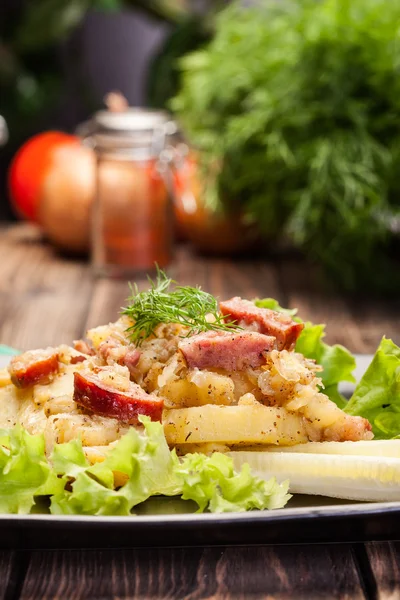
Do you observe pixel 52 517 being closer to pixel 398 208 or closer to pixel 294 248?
pixel 398 208

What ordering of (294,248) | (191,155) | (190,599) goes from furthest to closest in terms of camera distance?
1. (294,248)
2. (191,155)
3. (190,599)

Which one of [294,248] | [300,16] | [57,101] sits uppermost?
[300,16]

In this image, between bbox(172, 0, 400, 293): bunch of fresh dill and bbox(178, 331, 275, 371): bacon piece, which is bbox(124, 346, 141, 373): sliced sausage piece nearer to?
bbox(178, 331, 275, 371): bacon piece

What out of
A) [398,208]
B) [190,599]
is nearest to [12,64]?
[398,208]

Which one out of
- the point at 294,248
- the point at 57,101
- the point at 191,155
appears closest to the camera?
the point at 191,155

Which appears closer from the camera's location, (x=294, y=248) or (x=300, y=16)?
(x=300, y=16)

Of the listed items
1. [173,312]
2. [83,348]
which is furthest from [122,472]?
[83,348]

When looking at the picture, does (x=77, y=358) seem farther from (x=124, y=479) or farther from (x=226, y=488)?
(x=226, y=488)

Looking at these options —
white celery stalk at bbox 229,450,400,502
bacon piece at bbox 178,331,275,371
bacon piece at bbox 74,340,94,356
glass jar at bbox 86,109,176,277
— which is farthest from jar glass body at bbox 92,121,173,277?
white celery stalk at bbox 229,450,400,502
